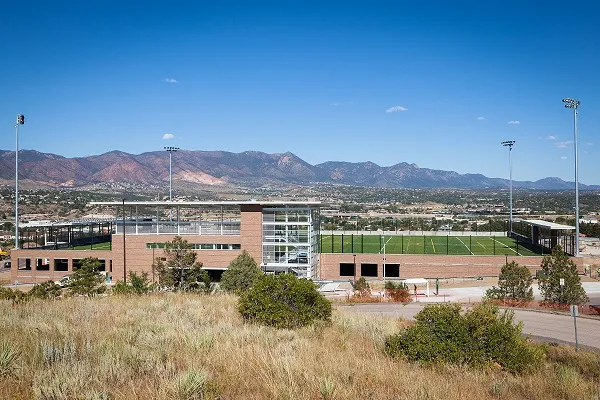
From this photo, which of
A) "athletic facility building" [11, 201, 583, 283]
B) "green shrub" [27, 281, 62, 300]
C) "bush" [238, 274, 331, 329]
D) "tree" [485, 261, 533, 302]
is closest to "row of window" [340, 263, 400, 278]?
"athletic facility building" [11, 201, 583, 283]

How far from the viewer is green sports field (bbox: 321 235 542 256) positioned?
197ft

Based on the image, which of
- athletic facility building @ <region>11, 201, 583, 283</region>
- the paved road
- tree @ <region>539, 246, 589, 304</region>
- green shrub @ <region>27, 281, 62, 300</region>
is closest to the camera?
green shrub @ <region>27, 281, 62, 300</region>

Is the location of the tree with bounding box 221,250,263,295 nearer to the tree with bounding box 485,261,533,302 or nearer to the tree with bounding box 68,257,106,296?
the tree with bounding box 68,257,106,296

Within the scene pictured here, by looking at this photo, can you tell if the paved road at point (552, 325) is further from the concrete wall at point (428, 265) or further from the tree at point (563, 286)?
the concrete wall at point (428, 265)

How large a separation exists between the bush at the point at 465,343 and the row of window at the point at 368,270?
42.1m

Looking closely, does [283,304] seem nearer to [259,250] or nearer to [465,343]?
[465,343]

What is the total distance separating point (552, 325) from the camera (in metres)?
24.8

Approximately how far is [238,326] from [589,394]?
7.10 meters

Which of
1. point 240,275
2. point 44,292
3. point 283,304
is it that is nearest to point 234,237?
point 240,275

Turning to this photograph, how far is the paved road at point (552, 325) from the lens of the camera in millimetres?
21828

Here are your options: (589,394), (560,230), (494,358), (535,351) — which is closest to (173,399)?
(589,394)

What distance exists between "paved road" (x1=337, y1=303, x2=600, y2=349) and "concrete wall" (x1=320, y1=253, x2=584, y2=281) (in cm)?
2136

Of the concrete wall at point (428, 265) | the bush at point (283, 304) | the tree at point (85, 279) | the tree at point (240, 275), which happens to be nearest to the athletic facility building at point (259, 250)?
the concrete wall at point (428, 265)

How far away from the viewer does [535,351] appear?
10688 mm
